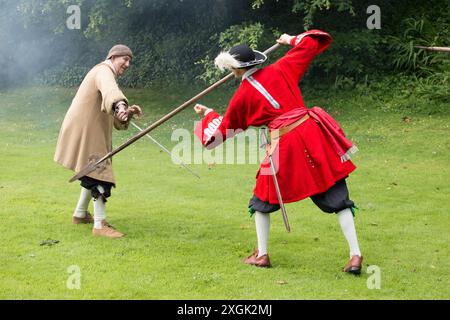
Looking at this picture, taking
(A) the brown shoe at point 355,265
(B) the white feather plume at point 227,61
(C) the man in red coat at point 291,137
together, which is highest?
(B) the white feather plume at point 227,61

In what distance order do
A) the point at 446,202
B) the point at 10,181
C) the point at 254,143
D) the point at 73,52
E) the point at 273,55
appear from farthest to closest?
the point at 73,52 < the point at 273,55 < the point at 254,143 < the point at 10,181 < the point at 446,202

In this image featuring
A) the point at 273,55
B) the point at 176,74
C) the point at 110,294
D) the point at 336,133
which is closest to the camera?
the point at 110,294

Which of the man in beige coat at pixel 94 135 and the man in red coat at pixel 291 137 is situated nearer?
the man in red coat at pixel 291 137

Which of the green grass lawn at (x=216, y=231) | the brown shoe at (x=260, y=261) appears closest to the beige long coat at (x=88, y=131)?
the green grass lawn at (x=216, y=231)

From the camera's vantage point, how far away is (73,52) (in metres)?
18.7

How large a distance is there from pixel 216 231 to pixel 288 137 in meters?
1.80

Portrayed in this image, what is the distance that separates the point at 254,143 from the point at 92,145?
18.5ft

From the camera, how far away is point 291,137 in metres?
5.28

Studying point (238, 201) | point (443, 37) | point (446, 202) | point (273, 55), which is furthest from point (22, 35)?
point (446, 202)

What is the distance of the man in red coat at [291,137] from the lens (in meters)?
5.27

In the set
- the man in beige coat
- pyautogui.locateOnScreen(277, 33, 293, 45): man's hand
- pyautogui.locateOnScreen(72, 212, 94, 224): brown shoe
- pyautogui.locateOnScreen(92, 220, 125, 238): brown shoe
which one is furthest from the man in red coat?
pyautogui.locateOnScreen(72, 212, 94, 224): brown shoe

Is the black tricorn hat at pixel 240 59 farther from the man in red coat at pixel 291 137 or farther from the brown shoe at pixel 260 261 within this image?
the brown shoe at pixel 260 261

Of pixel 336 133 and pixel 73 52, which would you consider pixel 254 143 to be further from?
pixel 73 52

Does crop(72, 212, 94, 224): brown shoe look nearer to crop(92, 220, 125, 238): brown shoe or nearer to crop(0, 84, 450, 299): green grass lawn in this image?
crop(0, 84, 450, 299): green grass lawn
